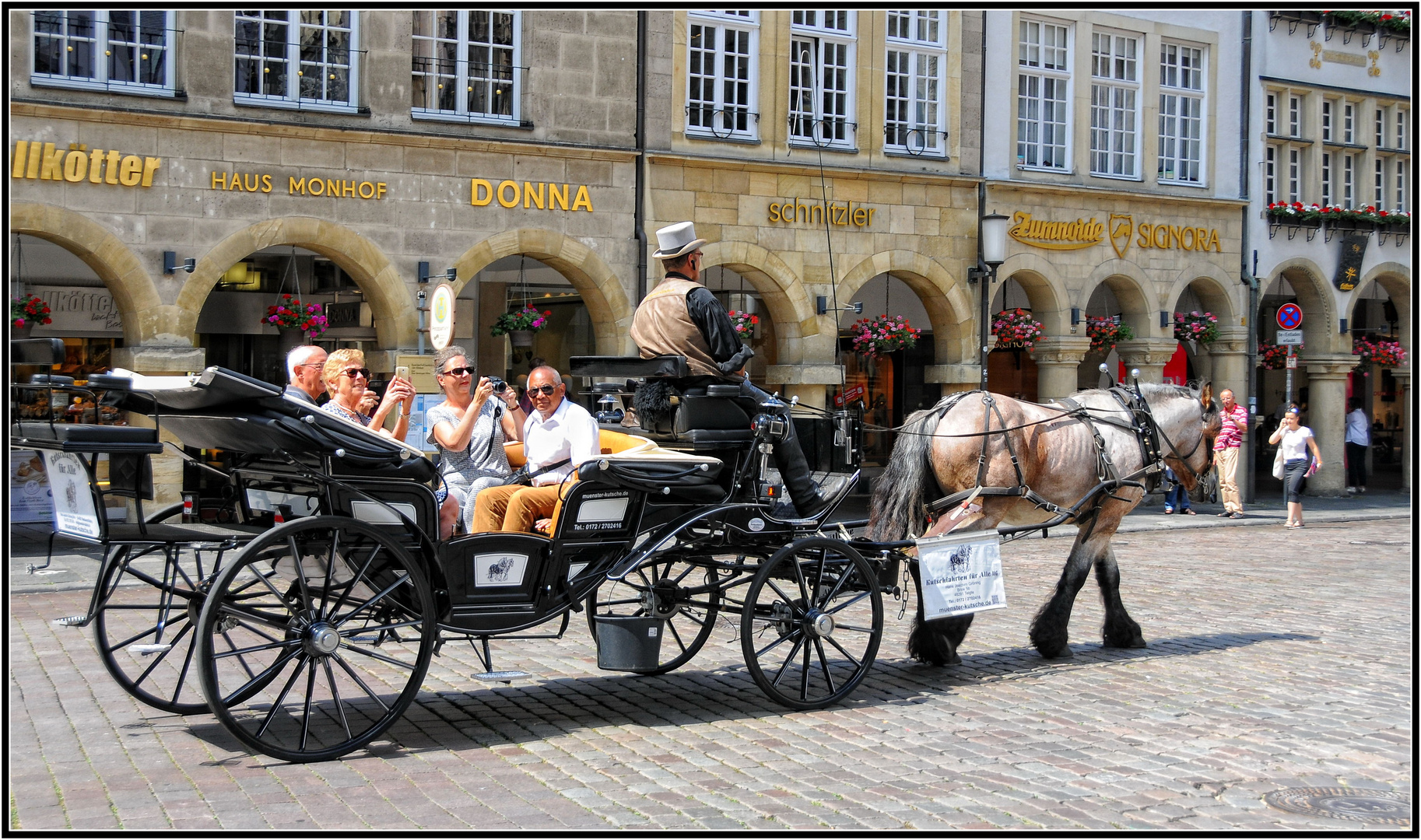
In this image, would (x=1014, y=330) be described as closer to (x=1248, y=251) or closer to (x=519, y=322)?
(x=1248, y=251)

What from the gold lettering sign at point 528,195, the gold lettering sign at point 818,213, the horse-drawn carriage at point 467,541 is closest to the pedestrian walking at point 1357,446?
the gold lettering sign at point 818,213

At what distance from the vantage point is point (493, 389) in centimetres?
698

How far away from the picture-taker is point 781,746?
6.04 m

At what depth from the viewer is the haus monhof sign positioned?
20.4 meters

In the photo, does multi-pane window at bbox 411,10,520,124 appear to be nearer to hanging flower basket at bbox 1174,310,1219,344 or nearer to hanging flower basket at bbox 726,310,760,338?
hanging flower basket at bbox 726,310,760,338

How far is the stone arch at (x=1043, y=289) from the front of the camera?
20.2 meters

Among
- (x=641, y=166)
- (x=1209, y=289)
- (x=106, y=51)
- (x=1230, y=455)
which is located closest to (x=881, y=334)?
(x=641, y=166)

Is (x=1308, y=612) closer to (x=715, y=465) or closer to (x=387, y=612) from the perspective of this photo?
(x=715, y=465)

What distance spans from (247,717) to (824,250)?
13350 millimetres

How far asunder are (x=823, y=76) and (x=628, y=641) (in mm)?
13138

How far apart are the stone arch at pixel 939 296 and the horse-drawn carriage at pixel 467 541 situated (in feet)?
34.7

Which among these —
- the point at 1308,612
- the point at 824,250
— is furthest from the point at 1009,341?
the point at 1308,612

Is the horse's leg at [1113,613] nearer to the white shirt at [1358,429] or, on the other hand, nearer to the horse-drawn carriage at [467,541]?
the horse-drawn carriage at [467,541]

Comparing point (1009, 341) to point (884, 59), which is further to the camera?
point (1009, 341)
